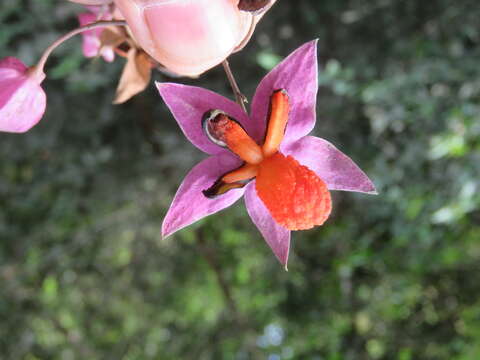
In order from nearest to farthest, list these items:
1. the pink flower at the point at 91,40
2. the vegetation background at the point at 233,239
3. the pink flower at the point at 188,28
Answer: the pink flower at the point at 188,28
the pink flower at the point at 91,40
the vegetation background at the point at 233,239

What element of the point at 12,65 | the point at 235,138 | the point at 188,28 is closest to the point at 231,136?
the point at 235,138

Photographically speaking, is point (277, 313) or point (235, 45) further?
point (277, 313)

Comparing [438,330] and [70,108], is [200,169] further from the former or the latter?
[438,330]

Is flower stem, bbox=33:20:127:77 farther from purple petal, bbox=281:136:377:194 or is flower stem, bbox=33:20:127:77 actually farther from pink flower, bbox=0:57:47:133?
purple petal, bbox=281:136:377:194

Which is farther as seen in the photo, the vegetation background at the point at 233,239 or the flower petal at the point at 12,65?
the vegetation background at the point at 233,239

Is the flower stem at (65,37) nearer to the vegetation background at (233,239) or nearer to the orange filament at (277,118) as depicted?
the orange filament at (277,118)

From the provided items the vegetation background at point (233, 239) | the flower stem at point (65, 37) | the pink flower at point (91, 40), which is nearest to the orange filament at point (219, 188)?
the flower stem at point (65, 37)

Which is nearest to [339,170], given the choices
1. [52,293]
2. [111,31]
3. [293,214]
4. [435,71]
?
[293,214]

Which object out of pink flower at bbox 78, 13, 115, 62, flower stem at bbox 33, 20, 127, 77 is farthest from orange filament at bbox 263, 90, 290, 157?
pink flower at bbox 78, 13, 115, 62
